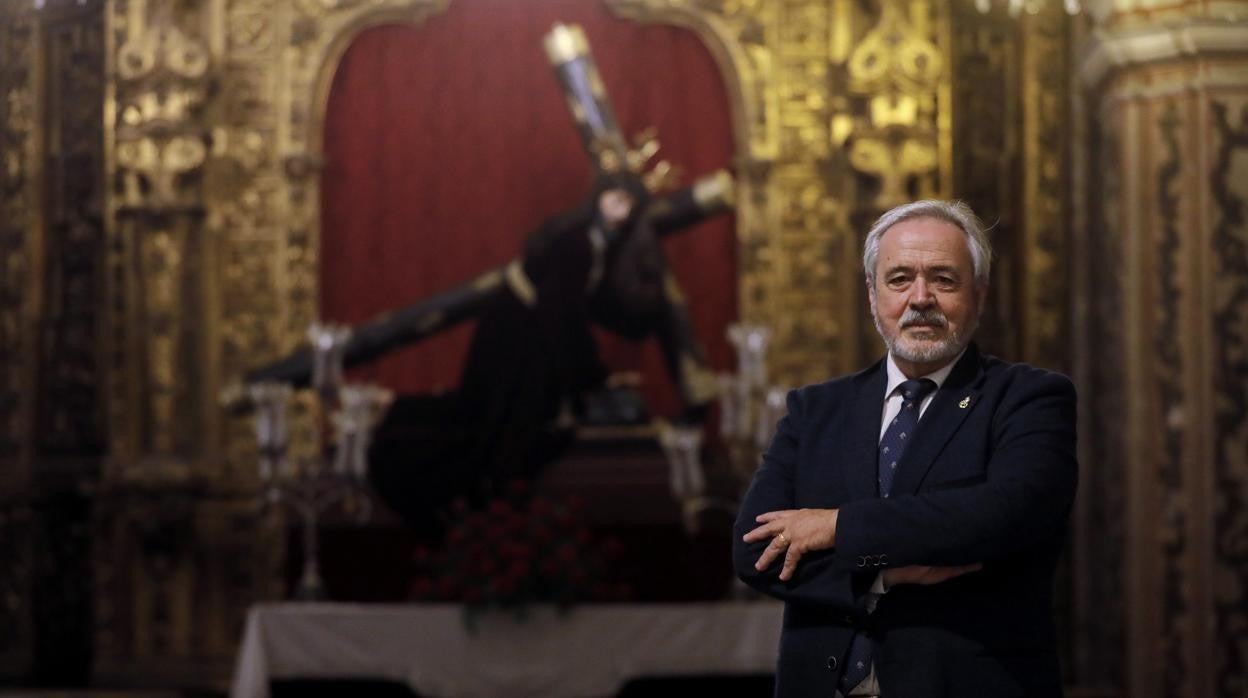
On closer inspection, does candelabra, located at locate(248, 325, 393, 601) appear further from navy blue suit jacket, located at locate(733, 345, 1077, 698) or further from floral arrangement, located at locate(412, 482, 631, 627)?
navy blue suit jacket, located at locate(733, 345, 1077, 698)

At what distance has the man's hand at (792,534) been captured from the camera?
279cm

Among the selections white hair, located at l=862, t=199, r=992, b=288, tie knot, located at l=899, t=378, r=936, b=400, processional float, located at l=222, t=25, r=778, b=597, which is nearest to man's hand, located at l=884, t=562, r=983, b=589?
tie knot, located at l=899, t=378, r=936, b=400

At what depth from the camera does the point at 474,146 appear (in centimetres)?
930

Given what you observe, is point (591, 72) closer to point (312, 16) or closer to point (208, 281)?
point (312, 16)

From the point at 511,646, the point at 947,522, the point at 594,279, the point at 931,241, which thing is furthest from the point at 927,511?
the point at 594,279

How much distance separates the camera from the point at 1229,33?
7.12 metres

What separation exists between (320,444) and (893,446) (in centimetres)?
658

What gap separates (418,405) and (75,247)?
195 cm

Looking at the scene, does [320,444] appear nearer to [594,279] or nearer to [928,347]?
[594,279]

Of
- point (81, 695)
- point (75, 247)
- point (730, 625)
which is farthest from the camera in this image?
point (75, 247)

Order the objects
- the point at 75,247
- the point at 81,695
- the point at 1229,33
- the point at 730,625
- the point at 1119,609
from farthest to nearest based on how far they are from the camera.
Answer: the point at 75,247 → the point at 81,695 → the point at 1119,609 → the point at 730,625 → the point at 1229,33

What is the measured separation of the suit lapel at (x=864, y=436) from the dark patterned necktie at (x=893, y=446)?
0.05ft

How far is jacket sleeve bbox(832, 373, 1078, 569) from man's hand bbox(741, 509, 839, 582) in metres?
0.04

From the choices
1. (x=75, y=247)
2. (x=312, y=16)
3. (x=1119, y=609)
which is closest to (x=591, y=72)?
(x=312, y=16)
